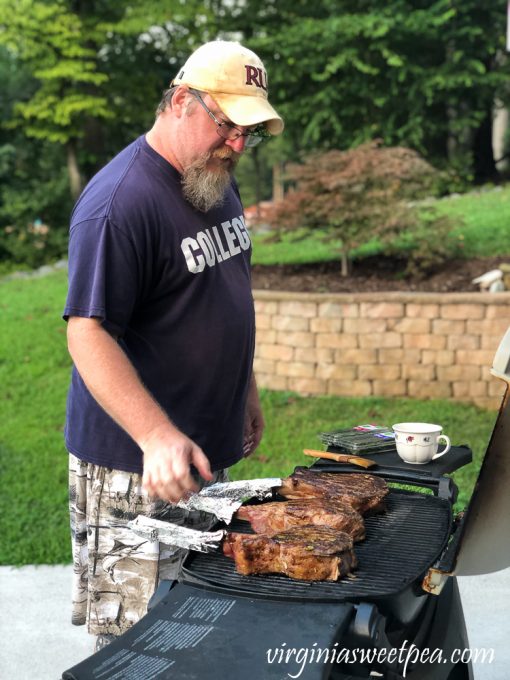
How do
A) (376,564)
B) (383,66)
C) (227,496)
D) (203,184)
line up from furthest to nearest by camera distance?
(383,66)
(203,184)
(227,496)
(376,564)

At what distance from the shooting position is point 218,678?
1.74m

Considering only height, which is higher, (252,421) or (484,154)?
(252,421)

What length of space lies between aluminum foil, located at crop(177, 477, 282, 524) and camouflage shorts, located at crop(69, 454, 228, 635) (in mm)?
183

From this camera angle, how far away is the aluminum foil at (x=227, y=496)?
7.73 feet

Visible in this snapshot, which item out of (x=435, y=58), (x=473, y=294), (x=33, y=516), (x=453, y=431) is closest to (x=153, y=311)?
(x=33, y=516)

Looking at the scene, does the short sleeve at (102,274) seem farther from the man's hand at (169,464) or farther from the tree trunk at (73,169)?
the tree trunk at (73,169)

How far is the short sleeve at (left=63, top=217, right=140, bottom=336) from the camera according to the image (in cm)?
231

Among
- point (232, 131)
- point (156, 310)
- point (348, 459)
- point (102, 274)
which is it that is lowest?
point (348, 459)

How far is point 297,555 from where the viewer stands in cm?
208

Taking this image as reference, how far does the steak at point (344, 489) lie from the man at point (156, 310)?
0.85ft

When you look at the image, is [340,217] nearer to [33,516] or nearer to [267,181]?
[33,516]

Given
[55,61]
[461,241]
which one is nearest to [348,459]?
[461,241]

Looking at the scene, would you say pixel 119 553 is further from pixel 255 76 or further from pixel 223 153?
pixel 255 76

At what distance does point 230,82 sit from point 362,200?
19.3 feet
